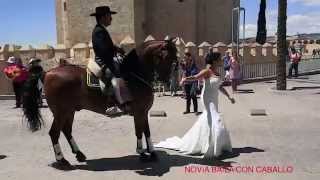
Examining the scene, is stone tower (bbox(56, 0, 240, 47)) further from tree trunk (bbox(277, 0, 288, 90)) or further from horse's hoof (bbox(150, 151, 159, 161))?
horse's hoof (bbox(150, 151, 159, 161))

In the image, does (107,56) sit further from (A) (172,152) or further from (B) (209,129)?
(A) (172,152)

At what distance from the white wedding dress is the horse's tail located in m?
2.56

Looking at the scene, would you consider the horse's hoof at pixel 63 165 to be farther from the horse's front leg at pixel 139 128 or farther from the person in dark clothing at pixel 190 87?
the person in dark clothing at pixel 190 87

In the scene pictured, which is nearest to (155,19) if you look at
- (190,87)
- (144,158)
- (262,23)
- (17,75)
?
(262,23)

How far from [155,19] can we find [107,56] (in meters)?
27.2

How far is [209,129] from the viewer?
369 inches

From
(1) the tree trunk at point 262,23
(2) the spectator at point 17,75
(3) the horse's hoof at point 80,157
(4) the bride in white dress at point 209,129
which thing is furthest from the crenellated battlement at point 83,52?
(3) the horse's hoof at point 80,157

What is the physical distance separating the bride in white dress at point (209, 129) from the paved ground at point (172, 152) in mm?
251

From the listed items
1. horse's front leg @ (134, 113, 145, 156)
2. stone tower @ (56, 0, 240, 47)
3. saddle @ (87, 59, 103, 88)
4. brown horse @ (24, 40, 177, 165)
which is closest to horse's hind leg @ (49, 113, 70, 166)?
brown horse @ (24, 40, 177, 165)

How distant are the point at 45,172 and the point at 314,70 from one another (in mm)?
26511

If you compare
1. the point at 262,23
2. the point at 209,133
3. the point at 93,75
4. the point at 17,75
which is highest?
the point at 262,23

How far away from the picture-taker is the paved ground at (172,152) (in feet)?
27.2

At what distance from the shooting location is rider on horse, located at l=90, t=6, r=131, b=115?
8430 millimetres

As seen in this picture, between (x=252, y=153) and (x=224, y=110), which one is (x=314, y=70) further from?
(x=252, y=153)
